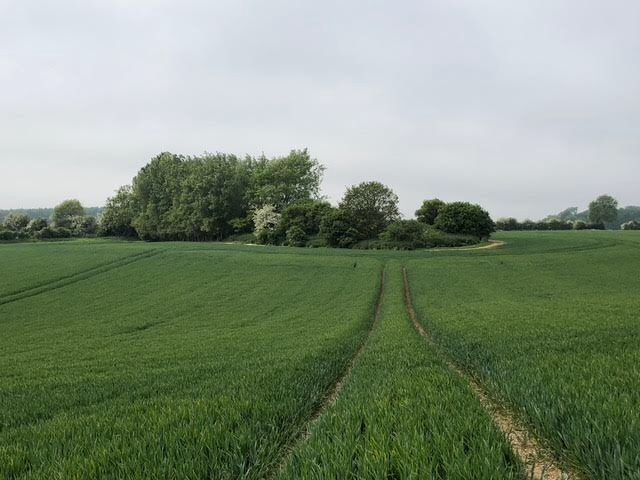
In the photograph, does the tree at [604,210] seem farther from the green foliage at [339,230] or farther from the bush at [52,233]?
the bush at [52,233]

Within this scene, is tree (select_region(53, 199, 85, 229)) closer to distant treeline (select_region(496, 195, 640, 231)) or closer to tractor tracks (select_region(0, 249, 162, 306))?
tractor tracks (select_region(0, 249, 162, 306))

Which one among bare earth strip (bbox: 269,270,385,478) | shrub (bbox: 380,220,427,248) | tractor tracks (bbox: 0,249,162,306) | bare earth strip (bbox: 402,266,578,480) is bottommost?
tractor tracks (bbox: 0,249,162,306)

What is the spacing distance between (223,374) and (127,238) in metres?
105

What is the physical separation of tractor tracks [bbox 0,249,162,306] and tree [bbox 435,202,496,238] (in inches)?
1681

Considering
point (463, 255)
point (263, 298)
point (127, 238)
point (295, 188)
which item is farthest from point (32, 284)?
point (127, 238)

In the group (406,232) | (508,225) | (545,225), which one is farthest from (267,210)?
(545,225)

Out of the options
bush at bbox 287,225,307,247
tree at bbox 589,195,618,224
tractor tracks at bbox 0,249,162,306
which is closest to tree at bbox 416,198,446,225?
bush at bbox 287,225,307,247

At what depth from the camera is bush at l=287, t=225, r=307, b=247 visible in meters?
62.0

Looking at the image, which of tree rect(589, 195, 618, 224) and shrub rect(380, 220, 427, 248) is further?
tree rect(589, 195, 618, 224)

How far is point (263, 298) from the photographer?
29.9m

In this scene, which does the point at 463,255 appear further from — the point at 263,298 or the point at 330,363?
the point at 330,363

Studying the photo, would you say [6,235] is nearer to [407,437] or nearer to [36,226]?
[36,226]

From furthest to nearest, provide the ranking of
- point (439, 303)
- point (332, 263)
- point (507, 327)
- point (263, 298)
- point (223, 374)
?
point (332, 263) < point (263, 298) < point (439, 303) < point (507, 327) < point (223, 374)

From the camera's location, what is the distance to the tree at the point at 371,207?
6200 cm
